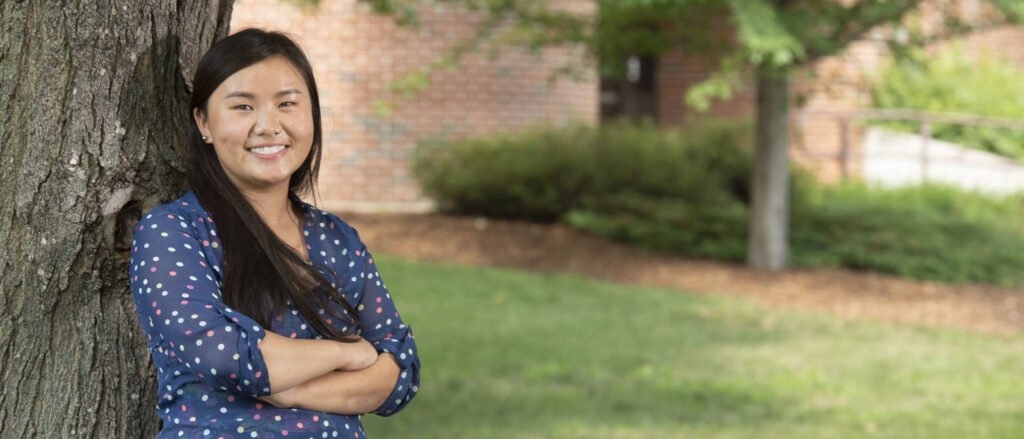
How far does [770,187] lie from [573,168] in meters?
2.19

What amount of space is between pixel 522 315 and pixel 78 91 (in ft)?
19.8

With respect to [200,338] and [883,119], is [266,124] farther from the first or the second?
[883,119]

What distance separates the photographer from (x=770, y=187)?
1072cm

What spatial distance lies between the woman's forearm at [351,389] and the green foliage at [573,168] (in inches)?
359

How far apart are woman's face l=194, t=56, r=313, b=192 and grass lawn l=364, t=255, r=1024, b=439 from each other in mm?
2993

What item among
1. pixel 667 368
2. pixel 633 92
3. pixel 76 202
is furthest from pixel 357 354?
pixel 633 92

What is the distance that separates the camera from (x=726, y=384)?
21.8 feet

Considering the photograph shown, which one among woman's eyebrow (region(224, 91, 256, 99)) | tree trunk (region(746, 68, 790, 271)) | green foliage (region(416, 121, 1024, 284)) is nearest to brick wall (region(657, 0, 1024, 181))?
green foliage (region(416, 121, 1024, 284))

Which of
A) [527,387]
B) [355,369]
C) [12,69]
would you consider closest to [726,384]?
[527,387]

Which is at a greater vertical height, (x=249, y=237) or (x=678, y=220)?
(x=249, y=237)

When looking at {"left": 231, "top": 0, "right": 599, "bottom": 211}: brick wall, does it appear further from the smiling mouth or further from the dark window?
the smiling mouth

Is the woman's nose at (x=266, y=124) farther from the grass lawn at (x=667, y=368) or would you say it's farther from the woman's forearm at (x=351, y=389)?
the grass lawn at (x=667, y=368)

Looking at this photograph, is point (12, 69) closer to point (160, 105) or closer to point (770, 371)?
point (160, 105)

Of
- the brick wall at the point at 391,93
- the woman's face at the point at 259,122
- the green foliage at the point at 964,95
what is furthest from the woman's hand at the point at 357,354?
the green foliage at the point at 964,95
